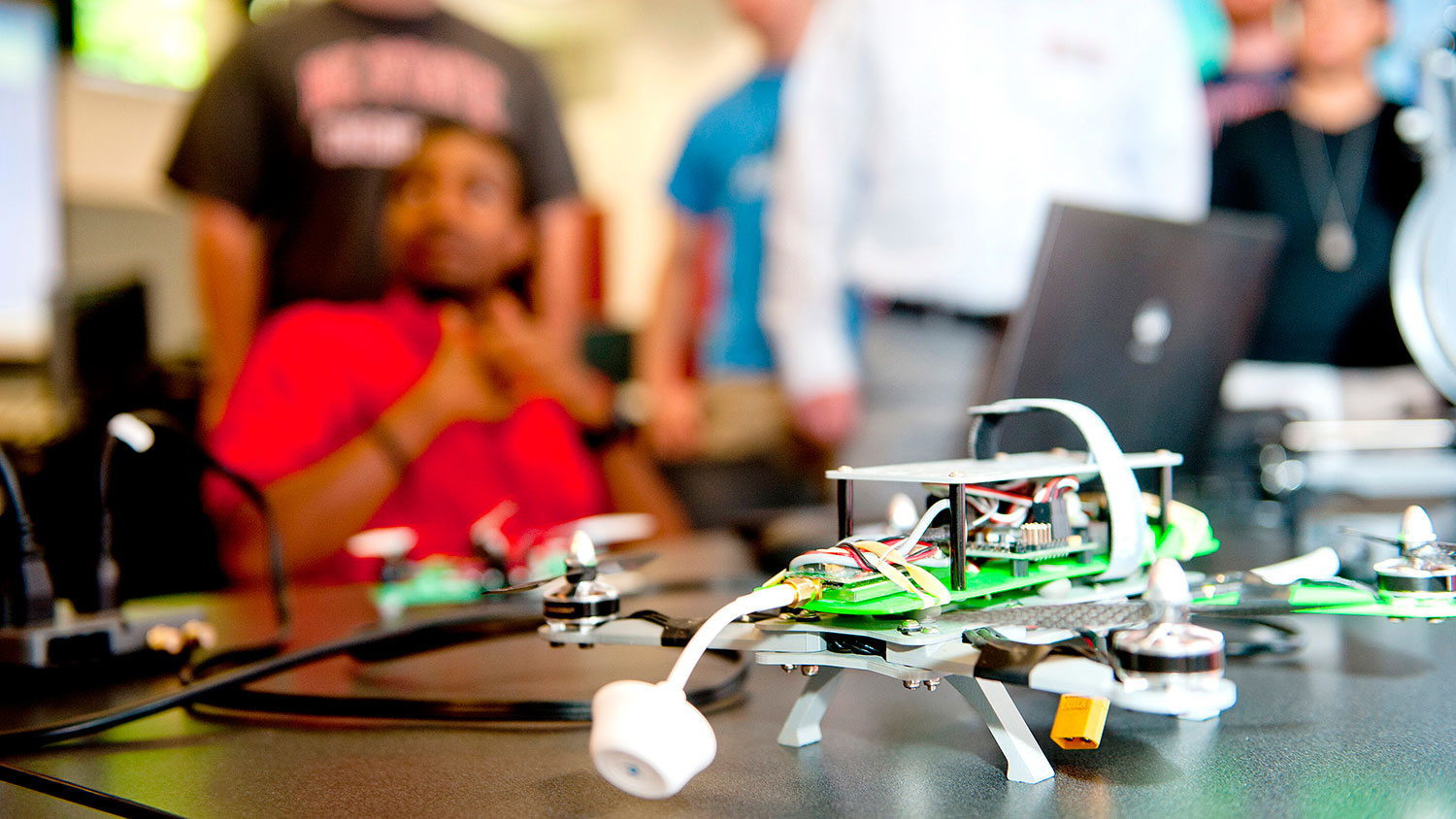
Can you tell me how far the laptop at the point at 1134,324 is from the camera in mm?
729

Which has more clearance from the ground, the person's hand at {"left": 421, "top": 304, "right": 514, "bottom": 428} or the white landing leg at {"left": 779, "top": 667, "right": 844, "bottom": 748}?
the person's hand at {"left": 421, "top": 304, "right": 514, "bottom": 428}

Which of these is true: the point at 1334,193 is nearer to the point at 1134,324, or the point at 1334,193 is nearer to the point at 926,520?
the point at 1134,324

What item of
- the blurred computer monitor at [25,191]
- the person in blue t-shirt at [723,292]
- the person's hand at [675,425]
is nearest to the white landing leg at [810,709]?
the person in blue t-shirt at [723,292]

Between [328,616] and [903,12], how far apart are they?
57.1 inches

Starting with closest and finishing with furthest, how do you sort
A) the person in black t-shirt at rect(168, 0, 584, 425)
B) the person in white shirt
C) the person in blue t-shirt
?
the person in white shirt → the person in black t-shirt at rect(168, 0, 584, 425) → the person in blue t-shirt

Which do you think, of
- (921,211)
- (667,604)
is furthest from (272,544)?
(921,211)

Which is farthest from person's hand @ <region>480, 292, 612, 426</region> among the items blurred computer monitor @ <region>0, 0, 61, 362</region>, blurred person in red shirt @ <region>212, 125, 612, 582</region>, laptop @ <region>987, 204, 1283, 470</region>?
laptop @ <region>987, 204, 1283, 470</region>

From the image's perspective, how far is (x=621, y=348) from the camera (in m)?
2.90

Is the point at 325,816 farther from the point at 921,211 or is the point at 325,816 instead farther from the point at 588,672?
the point at 921,211

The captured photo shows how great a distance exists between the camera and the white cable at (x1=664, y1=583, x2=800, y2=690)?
0.36m

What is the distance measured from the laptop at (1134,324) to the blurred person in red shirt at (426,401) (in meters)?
1.28

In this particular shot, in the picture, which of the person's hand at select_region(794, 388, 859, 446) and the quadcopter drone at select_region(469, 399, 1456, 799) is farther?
the person's hand at select_region(794, 388, 859, 446)

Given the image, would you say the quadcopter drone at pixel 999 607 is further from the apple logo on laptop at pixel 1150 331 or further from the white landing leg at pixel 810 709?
the apple logo on laptop at pixel 1150 331

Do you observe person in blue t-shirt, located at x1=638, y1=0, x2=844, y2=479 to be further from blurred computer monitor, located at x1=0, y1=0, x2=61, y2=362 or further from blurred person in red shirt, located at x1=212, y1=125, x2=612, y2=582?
blurred computer monitor, located at x1=0, y1=0, x2=61, y2=362
